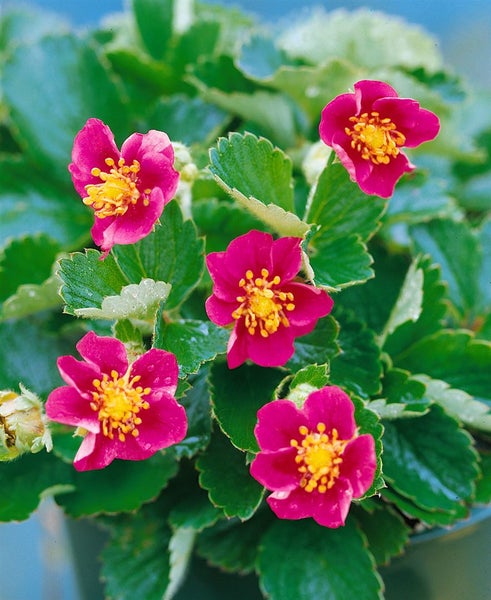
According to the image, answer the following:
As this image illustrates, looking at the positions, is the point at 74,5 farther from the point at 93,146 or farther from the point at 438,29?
the point at 93,146

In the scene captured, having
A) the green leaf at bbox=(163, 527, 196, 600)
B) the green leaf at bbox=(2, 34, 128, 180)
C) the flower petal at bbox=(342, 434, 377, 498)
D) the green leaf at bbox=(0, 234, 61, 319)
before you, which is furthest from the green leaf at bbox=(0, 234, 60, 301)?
the flower petal at bbox=(342, 434, 377, 498)

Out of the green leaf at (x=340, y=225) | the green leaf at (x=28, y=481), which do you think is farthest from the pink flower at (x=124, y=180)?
the green leaf at (x=28, y=481)

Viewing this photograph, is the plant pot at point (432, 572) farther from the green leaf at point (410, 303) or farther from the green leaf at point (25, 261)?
the green leaf at point (25, 261)

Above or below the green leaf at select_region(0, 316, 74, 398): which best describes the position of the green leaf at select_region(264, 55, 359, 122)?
above

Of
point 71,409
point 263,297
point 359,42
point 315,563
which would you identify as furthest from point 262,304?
point 359,42

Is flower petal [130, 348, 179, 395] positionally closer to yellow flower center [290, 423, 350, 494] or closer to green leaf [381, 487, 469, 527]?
yellow flower center [290, 423, 350, 494]

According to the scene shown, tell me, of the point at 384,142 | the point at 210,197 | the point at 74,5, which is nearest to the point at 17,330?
the point at 210,197

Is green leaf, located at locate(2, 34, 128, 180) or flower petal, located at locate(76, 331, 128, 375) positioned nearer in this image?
flower petal, located at locate(76, 331, 128, 375)
